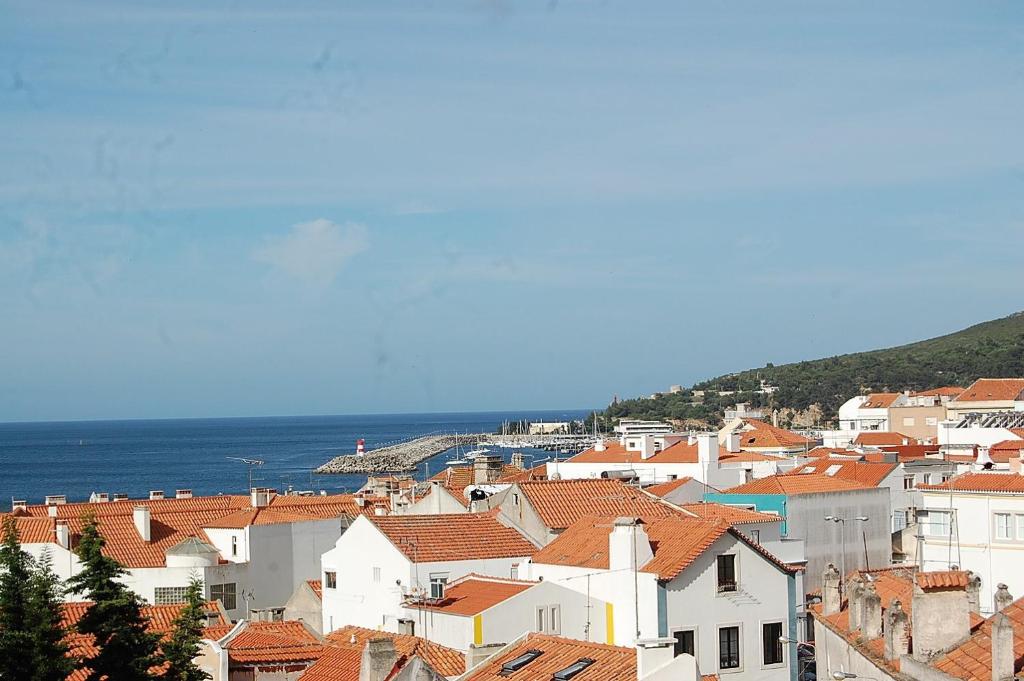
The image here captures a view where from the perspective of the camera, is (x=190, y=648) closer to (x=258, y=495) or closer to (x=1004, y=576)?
(x=1004, y=576)

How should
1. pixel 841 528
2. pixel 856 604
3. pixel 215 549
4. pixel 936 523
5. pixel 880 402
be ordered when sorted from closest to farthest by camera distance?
1. pixel 856 604
2. pixel 936 523
3. pixel 215 549
4. pixel 841 528
5. pixel 880 402

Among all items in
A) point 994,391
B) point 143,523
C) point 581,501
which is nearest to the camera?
point 581,501

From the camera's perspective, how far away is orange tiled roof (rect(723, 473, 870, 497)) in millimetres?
52094

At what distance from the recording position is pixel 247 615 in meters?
48.0

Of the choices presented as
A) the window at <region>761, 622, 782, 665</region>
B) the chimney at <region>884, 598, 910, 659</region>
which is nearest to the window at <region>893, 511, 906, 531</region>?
the window at <region>761, 622, 782, 665</region>

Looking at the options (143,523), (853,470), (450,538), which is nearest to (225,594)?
(143,523)

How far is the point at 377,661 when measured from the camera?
81.3 ft

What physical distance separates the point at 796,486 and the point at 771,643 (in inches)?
910

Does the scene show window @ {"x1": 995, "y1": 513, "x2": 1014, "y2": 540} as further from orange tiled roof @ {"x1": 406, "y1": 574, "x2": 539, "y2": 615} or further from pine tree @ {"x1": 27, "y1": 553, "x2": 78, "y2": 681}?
pine tree @ {"x1": 27, "y1": 553, "x2": 78, "y2": 681}

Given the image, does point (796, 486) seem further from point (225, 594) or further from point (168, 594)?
point (168, 594)

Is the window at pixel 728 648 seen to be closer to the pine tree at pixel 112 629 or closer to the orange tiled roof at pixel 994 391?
the pine tree at pixel 112 629

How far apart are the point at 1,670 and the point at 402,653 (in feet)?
22.9

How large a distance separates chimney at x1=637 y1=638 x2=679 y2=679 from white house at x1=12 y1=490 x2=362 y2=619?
28.3m

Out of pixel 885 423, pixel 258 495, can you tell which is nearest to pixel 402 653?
pixel 258 495
